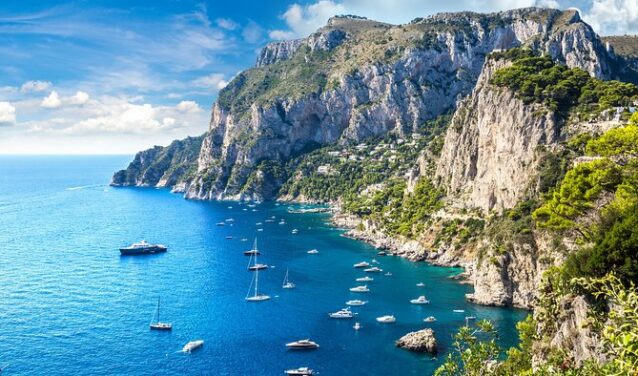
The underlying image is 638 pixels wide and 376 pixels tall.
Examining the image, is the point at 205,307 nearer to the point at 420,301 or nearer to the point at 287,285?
the point at 287,285

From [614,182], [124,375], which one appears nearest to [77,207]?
[124,375]

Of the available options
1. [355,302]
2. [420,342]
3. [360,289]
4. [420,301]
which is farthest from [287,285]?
[420,342]

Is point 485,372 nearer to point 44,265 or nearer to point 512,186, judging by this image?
point 512,186

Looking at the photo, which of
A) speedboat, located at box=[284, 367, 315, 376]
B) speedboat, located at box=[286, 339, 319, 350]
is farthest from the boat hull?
speedboat, located at box=[284, 367, 315, 376]

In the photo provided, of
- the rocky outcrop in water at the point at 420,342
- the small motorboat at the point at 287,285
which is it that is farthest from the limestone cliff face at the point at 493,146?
the small motorboat at the point at 287,285

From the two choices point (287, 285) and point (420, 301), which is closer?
point (420, 301)

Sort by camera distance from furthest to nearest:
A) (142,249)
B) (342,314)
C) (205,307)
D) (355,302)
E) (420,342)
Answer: (142,249)
(205,307)
(355,302)
(342,314)
(420,342)
